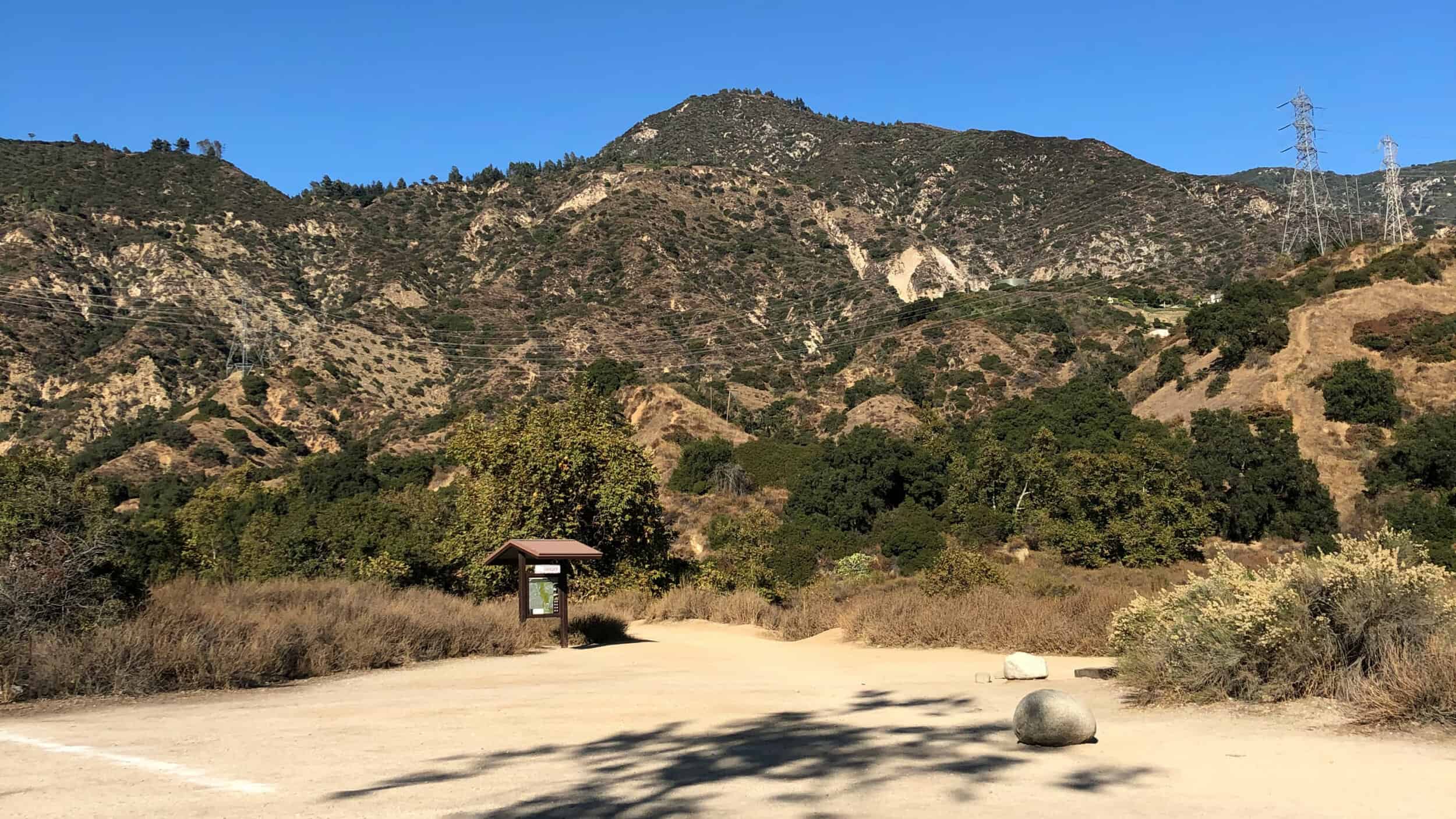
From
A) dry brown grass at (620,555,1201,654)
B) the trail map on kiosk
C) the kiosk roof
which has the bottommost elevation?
dry brown grass at (620,555,1201,654)

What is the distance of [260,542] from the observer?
35.8 meters

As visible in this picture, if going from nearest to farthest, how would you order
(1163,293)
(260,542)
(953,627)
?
1. (953,627)
2. (260,542)
3. (1163,293)

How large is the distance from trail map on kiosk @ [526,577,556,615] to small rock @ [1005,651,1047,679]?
8.66 m

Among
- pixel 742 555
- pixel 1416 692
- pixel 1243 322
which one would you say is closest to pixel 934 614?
pixel 1416 692

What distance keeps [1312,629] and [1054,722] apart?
307cm

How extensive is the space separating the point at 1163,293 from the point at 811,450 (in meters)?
50.1

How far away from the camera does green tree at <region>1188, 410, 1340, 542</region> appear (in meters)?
43.0

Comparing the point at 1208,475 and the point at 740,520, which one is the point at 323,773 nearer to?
the point at 740,520

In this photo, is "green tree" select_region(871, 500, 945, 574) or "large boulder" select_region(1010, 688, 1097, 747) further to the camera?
"green tree" select_region(871, 500, 945, 574)

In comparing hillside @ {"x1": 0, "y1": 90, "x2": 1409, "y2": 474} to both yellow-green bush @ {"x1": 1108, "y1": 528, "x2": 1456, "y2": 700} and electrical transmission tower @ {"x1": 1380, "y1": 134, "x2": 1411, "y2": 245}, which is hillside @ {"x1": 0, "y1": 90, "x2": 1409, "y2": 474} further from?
yellow-green bush @ {"x1": 1108, "y1": 528, "x2": 1456, "y2": 700}

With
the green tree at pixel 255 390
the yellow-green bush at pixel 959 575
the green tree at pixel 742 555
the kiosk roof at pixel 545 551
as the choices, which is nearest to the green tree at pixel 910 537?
the green tree at pixel 742 555

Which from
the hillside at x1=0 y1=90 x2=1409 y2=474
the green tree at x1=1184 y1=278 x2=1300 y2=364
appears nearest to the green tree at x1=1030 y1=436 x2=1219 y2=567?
the green tree at x1=1184 y1=278 x2=1300 y2=364

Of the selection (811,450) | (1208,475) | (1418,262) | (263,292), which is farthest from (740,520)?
(263,292)

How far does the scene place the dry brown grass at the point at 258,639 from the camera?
10555mm
